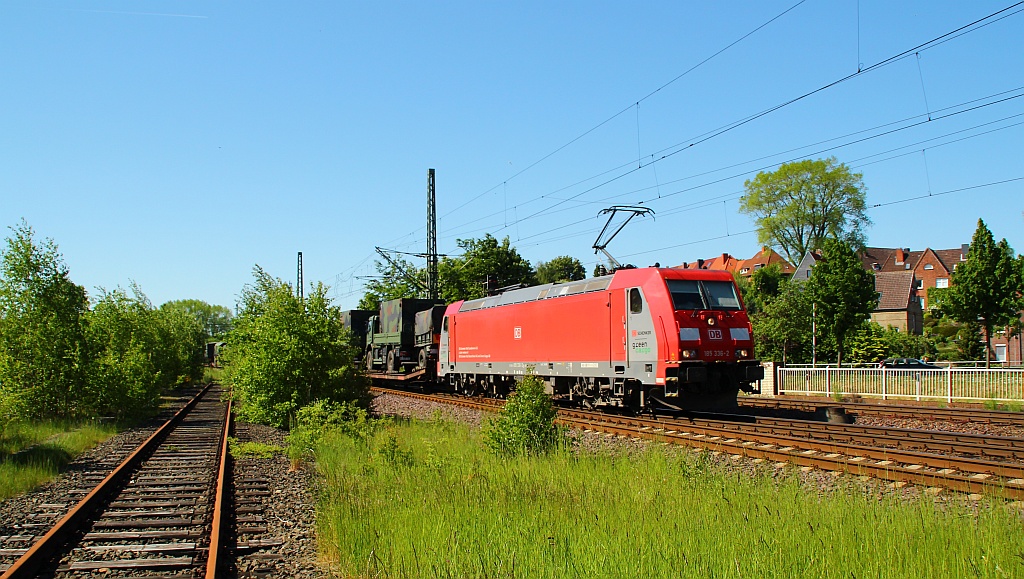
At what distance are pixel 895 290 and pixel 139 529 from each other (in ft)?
221

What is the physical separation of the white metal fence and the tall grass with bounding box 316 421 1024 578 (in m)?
15.9

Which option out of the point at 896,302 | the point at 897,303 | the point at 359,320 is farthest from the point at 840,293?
the point at 896,302

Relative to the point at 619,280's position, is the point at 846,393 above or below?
below

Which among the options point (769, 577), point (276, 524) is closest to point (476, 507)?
point (276, 524)

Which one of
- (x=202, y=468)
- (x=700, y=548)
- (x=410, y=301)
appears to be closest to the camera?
(x=700, y=548)

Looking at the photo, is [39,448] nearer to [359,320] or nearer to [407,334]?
[407,334]

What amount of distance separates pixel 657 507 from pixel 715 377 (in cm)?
930

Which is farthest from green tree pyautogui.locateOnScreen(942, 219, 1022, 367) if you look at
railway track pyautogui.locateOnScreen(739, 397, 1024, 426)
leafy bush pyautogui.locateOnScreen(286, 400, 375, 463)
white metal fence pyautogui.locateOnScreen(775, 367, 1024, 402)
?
leafy bush pyautogui.locateOnScreen(286, 400, 375, 463)

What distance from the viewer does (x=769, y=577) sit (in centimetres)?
486

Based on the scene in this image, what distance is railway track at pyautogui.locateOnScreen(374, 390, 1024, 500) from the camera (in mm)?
9023

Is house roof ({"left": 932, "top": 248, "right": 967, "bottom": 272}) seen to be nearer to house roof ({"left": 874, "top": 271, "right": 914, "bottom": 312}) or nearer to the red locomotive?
house roof ({"left": 874, "top": 271, "right": 914, "bottom": 312})

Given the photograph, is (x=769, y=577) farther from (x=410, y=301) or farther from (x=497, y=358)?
(x=410, y=301)

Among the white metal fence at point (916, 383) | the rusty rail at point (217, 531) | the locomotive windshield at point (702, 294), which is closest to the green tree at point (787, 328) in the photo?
the white metal fence at point (916, 383)

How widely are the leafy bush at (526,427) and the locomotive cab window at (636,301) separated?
4.85 meters
